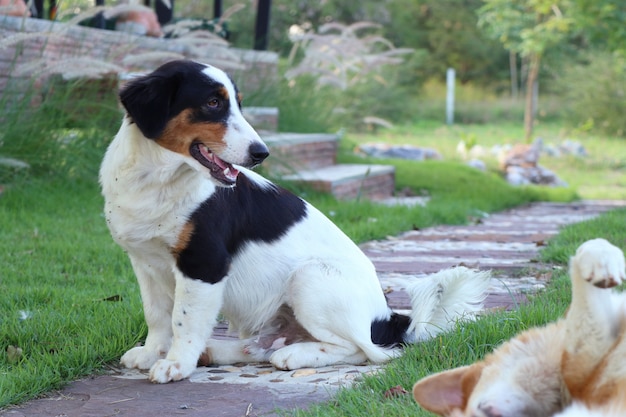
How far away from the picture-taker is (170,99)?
3510 mm

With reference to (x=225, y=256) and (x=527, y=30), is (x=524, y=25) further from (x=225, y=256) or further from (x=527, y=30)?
(x=225, y=256)

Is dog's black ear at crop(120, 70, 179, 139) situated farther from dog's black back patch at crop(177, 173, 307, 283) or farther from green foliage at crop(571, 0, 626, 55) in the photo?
green foliage at crop(571, 0, 626, 55)

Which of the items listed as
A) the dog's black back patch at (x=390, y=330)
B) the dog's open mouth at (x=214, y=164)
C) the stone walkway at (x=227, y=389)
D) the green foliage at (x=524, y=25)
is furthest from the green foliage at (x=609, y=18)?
the dog's open mouth at (x=214, y=164)

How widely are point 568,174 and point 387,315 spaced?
44.6 ft

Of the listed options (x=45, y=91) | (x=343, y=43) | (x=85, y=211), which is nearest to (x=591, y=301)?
(x=85, y=211)

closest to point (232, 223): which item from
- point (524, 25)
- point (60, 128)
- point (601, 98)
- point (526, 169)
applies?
point (60, 128)

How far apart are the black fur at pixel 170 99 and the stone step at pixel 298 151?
4952 mm

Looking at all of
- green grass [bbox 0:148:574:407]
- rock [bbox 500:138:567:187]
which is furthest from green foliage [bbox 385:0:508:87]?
green grass [bbox 0:148:574:407]

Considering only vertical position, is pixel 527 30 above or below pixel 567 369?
above

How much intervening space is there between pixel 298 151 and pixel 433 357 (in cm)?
671

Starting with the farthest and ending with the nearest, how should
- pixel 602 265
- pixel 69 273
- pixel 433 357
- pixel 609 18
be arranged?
1. pixel 609 18
2. pixel 69 273
3. pixel 433 357
4. pixel 602 265

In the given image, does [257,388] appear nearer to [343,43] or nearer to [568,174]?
[343,43]

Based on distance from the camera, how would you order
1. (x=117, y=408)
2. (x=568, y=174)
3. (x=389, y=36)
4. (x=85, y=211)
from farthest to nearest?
(x=389, y=36)
(x=568, y=174)
(x=85, y=211)
(x=117, y=408)

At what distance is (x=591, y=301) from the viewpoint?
7.35 feet
